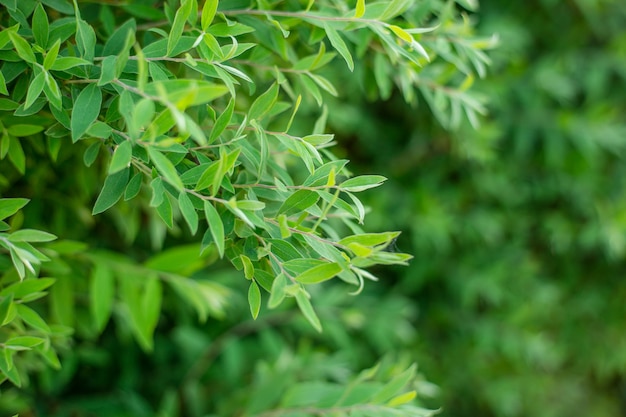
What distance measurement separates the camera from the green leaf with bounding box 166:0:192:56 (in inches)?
24.0

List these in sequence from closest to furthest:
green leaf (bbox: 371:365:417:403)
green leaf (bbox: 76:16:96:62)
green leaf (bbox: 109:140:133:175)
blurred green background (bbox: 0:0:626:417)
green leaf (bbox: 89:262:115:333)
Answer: green leaf (bbox: 109:140:133:175)
green leaf (bbox: 76:16:96:62)
green leaf (bbox: 371:365:417:403)
green leaf (bbox: 89:262:115:333)
blurred green background (bbox: 0:0:626:417)

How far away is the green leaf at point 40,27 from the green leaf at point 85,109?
0.09 m

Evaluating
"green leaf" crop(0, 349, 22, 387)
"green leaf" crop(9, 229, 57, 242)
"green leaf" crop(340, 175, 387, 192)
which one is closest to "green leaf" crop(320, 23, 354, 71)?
"green leaf" crop(340, 175, 387, 192)

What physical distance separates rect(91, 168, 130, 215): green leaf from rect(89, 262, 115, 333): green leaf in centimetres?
40

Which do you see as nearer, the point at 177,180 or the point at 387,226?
the point at 177,180

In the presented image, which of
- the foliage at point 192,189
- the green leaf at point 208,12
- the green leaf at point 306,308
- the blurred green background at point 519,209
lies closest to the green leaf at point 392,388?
the foliage at point 192,189

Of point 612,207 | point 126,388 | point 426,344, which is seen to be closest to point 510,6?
point 612,207

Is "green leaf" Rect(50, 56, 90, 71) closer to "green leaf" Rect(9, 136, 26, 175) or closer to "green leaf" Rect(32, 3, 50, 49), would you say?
"green leaf" Rect(32, 3, 50, 49)

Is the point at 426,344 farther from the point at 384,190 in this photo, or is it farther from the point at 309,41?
the point at 309,41

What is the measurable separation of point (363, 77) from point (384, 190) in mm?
754

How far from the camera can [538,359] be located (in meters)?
1.97

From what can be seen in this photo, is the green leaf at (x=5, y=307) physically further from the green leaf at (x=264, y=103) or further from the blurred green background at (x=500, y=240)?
the blurred green background at (x=500, y=240)

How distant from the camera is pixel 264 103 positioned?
661 mm

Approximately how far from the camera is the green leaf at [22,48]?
1.99 feet
